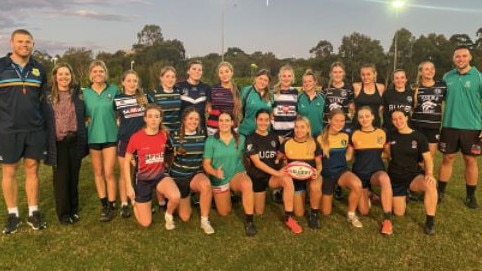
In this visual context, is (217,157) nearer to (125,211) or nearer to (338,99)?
(125,211)

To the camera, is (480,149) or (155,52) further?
(155,52)

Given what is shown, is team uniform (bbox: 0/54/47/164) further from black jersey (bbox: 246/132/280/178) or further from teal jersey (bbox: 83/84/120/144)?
black jersey (bbox: 246/132/280/178)

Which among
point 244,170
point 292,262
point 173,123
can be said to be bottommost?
point 292,262

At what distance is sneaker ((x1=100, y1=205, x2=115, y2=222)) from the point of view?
524cm

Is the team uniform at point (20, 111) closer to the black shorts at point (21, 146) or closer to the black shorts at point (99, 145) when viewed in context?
the black shorts at point (21, 146)

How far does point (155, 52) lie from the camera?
93688 millimetres

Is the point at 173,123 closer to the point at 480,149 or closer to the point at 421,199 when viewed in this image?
the point at 421,199

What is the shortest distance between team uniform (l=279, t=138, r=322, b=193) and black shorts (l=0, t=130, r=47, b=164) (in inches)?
123

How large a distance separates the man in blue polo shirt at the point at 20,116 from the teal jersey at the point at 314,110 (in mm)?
3630

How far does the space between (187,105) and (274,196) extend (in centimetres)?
196

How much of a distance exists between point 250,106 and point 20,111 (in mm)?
3050

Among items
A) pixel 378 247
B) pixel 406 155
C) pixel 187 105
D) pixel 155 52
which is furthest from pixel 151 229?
pixel 155 52

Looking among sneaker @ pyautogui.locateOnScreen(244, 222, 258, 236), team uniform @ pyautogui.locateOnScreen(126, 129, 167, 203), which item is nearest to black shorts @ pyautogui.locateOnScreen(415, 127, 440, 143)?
sneaker @ pyautogui.locateOnScreen(244, 222, 258, 236)

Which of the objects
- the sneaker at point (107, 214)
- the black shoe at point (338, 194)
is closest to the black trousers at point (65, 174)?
the sneaker at point (107, 214)
